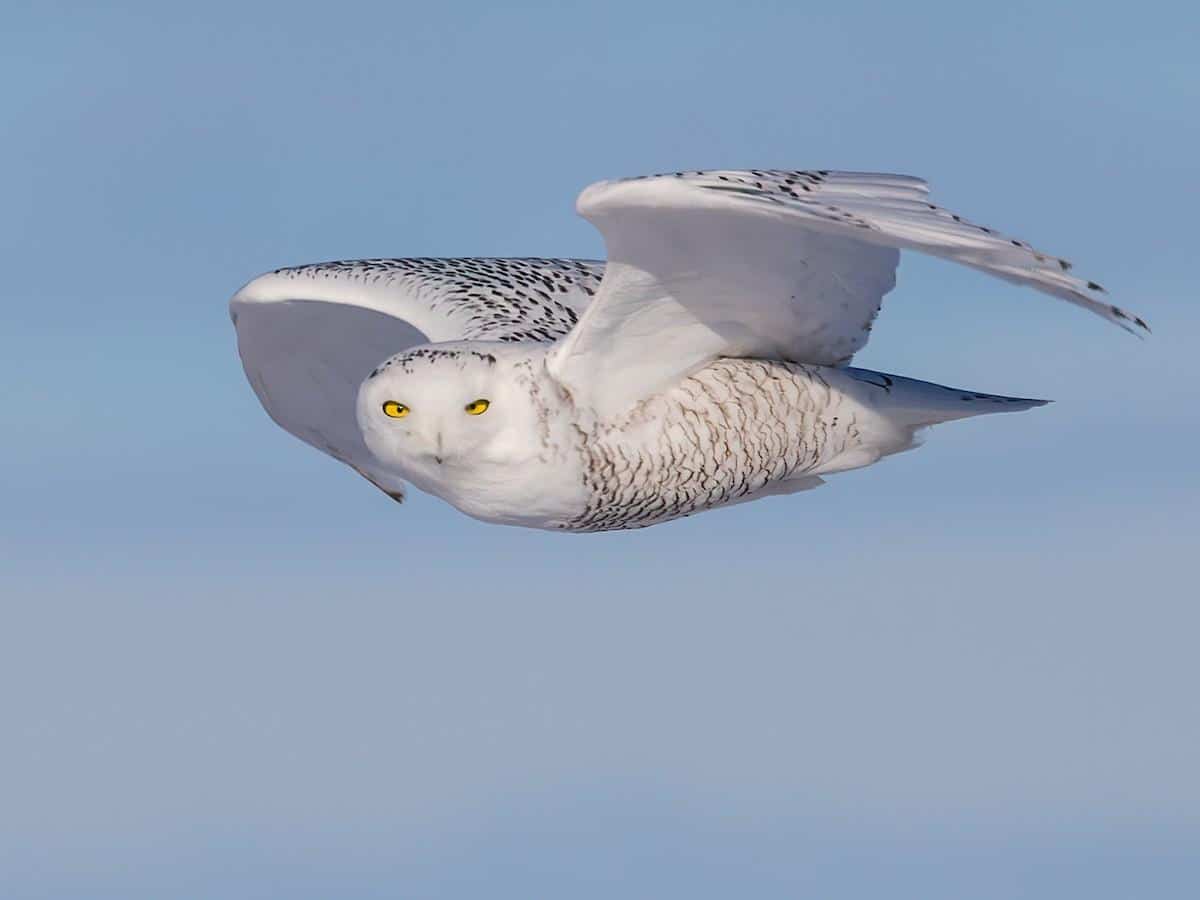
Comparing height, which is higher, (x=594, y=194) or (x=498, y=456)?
(x=594, y=194)

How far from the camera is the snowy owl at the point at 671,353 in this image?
31.7 feet

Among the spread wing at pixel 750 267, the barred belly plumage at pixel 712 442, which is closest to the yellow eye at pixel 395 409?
the spread wing at pixel 750 267

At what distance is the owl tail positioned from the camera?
1158 centimetres

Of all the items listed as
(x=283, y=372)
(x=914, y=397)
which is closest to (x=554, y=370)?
(x=914, y=397)

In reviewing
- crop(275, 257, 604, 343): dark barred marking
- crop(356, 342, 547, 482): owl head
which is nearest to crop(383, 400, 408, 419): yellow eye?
crop(356, 342, 547, 482): owl head

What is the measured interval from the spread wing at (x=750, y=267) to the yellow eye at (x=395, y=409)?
2.68 feet

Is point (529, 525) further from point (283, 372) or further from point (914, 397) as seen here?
point (283, 372)

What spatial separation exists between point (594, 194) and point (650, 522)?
226 centimetres

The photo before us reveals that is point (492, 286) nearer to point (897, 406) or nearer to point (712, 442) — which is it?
point (712, 442)

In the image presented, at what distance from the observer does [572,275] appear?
42.3ft

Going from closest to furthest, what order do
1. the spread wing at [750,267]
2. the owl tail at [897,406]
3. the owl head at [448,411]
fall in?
the spread wing at [750,267] → the owl head at [448,411] → the owl tail at [897,406]

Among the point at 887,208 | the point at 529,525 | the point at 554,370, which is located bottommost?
the point at 529,525

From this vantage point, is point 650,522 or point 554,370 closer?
point 554,370

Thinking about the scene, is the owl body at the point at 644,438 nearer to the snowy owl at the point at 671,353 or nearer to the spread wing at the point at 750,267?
the snowy owl at the point at 671,353
